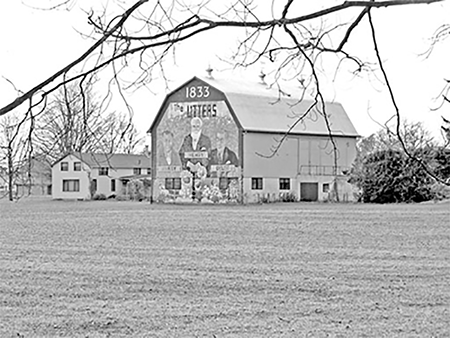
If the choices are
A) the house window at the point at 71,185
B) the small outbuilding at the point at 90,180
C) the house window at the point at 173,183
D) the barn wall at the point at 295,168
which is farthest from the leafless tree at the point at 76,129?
the house window at the point at 71,185

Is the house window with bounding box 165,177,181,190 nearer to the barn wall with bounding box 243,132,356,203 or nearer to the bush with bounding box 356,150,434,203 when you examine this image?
the barn wall with bounding box 243,132,356,203

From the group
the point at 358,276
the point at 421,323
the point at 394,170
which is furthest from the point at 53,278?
the point at 394,170

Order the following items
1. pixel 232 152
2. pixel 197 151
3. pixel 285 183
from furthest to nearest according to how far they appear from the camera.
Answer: pixel 285 183, pixel 197 151, pixel 232 152

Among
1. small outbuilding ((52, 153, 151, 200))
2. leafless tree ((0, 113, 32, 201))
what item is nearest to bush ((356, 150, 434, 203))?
small outbuilding ((52, 153, 151, 200))

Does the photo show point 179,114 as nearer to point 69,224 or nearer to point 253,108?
point 253,108

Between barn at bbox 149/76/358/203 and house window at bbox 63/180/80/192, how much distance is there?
593 inches

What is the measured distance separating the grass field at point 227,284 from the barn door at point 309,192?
2726 centimetres

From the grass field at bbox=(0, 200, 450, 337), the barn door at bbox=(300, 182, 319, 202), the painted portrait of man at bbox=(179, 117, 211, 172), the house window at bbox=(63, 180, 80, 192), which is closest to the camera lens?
A: the grass field at bbox=(0, 200, 450, 337)

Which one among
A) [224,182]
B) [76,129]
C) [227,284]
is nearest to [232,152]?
[224,182]

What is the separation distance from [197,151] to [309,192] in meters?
7.10

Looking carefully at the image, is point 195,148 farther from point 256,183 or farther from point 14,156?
point 14,156

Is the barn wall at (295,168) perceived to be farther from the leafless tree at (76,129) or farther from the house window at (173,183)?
the leafless tree at (76,129)

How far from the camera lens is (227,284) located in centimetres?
1265

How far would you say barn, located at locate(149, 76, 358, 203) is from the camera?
48.8 metres
